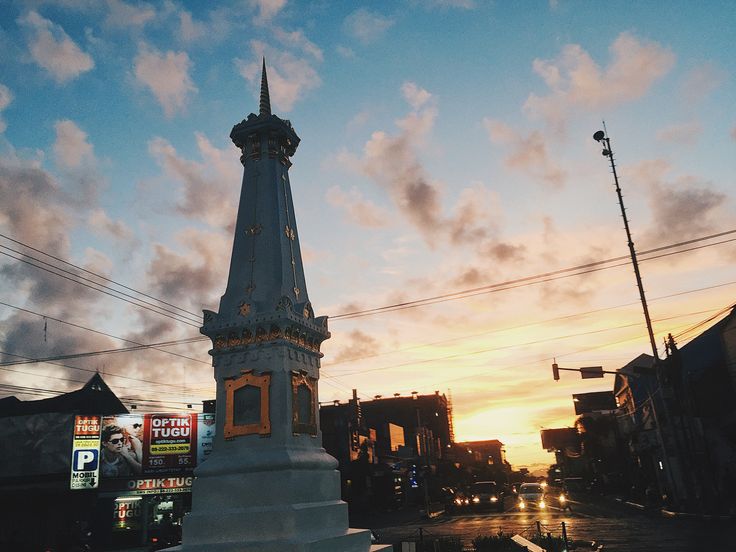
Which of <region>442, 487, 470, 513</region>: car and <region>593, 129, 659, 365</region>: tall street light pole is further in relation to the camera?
<region>442, 487, 470, 513</region>: car

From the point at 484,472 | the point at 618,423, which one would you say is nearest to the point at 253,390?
the point at 618,423

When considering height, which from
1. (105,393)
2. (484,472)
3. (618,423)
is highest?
(105,393)

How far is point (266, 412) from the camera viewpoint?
9.73 m

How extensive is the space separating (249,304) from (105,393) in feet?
138

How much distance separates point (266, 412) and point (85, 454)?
3079cm

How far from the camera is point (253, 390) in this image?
32.7 feet

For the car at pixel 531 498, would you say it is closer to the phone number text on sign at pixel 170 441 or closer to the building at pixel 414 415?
the phone number text on sign at pixel 170 441

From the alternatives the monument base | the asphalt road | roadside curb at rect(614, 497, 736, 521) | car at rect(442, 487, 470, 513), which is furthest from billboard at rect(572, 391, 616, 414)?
the monument base

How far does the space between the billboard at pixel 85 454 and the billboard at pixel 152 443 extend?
100 centimetres

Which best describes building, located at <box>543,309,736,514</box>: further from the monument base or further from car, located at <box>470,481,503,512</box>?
the monument base

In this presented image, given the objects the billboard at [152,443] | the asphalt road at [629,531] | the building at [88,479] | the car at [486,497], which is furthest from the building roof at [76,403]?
the car at [486,497]

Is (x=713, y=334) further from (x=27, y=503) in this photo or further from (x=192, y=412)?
(x=27, y=503)

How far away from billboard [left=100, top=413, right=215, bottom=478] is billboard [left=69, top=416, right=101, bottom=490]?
1002mm

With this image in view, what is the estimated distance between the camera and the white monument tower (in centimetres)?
905
